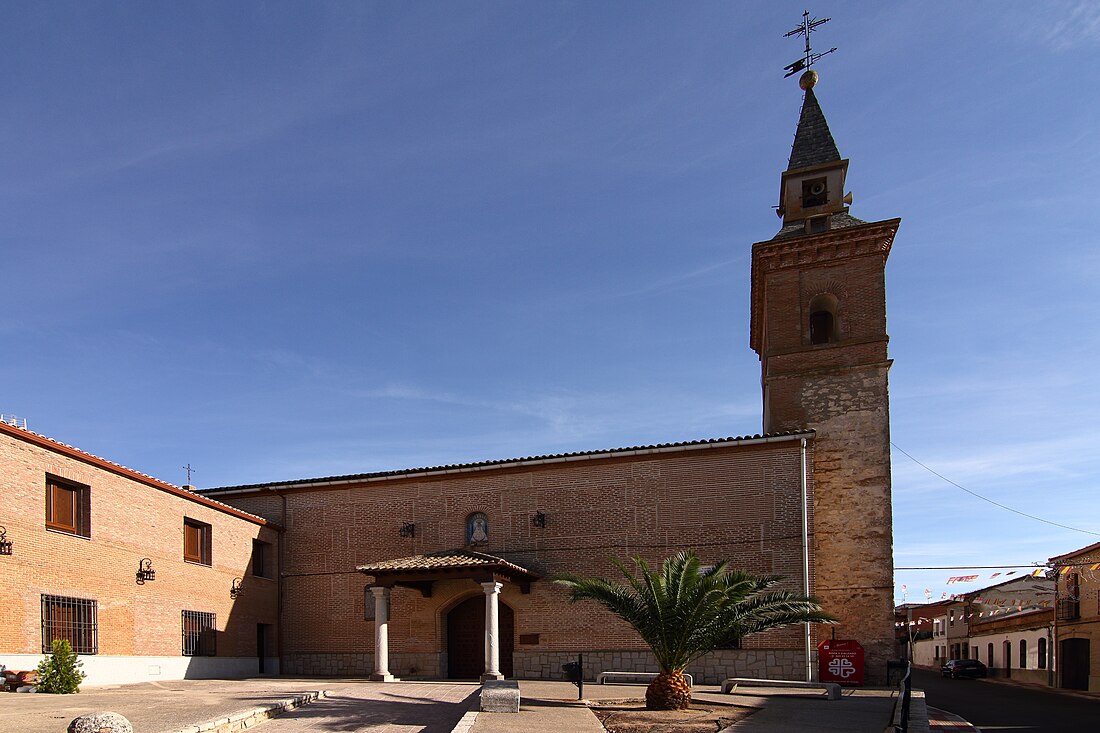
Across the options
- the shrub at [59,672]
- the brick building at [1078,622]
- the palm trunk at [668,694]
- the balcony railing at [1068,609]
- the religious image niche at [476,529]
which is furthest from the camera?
the balcony railing at [1068,609]

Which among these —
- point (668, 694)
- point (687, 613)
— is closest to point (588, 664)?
point (668, 694)

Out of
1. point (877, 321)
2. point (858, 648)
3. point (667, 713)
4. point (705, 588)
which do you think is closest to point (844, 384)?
point (877, 321)

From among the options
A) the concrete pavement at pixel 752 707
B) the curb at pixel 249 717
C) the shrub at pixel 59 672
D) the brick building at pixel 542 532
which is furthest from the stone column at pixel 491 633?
the shrub at pixel 59 672

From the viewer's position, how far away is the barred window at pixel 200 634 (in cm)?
1967

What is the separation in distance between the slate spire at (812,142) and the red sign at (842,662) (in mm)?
14135

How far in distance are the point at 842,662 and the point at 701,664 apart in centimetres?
323

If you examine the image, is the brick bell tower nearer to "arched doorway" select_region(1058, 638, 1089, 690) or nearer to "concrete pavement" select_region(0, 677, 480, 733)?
"concrete pavement" select_region(0, 677, 480, 733)

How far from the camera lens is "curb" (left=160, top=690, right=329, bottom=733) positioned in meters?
9.77

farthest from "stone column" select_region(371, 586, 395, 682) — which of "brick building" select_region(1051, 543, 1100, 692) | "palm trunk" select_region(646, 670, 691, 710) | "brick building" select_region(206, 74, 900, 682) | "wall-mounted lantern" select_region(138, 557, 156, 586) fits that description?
"brick building" select_region(1051, 543, 1100, 692)

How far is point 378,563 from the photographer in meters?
21.9

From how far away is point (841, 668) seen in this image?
60.6 feet

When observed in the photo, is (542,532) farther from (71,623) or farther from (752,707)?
(71,623)

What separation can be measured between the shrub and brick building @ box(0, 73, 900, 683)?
181 cm

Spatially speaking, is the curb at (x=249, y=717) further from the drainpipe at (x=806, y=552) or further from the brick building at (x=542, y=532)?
the drainpipe at (x=806, y=552)
